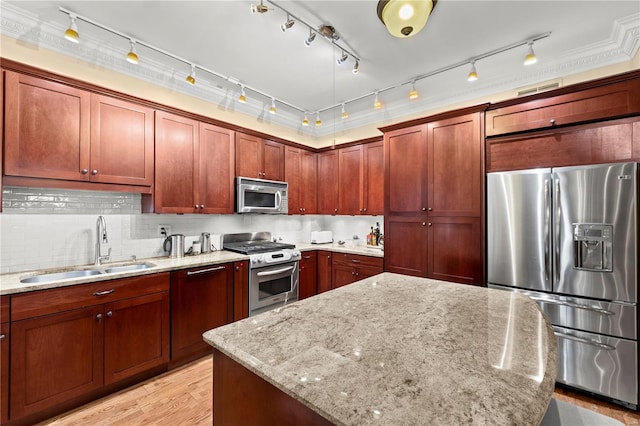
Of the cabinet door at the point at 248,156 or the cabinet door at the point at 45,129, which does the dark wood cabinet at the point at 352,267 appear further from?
the cabinet door at the point at 45,129

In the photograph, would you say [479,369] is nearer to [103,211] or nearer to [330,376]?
[330,376]

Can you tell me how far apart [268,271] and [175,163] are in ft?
5.03

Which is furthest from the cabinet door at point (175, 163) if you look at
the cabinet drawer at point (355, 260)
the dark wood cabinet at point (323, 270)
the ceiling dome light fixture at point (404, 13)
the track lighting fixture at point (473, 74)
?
the track lighting fixture at point (473, 74)

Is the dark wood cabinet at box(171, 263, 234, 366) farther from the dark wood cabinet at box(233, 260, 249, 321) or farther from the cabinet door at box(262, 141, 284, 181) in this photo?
the cabinet door at box(262, 141, 284, 181)

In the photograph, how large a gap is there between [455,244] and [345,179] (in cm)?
185

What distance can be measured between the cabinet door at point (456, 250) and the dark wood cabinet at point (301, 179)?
1926mm

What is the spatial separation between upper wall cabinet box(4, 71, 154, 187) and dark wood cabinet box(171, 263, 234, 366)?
1.01 meters

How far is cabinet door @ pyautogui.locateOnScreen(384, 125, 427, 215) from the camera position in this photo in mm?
3045

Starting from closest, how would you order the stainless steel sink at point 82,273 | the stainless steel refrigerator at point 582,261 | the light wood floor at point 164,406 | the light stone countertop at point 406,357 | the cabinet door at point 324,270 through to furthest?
the light stone countertop at point 406,357 → the light wood floor at point 164,406 → the stainless steel refrigerator at point 582,261 → the stainless steel sink at point 82,273 → the cabinet door at point 324,270

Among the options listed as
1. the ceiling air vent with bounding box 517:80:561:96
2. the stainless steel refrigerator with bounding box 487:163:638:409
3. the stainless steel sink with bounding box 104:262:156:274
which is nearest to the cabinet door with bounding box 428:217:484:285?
the stainless steel refrigerator with bounding box 487:163:638:409

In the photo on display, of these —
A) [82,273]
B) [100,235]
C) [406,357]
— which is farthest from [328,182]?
[406,357]

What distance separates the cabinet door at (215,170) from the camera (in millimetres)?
3059

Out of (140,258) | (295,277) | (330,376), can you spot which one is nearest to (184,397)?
(140,258)

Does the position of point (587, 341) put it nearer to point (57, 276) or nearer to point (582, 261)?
point (582, 261)
